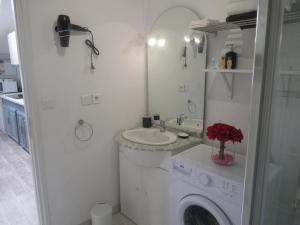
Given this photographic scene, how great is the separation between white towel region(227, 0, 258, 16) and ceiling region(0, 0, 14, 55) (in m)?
2.72

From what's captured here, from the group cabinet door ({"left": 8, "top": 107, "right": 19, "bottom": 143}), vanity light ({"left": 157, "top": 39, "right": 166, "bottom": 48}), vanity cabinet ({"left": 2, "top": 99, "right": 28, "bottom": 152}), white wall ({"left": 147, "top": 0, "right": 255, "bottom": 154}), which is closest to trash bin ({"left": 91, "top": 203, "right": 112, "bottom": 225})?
white wall ({"left": 147, "top": 0, "right": 255, "bottom": 154})

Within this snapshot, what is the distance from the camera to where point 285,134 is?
35.4 inches

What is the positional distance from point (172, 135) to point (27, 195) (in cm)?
192

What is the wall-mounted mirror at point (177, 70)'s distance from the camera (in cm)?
201

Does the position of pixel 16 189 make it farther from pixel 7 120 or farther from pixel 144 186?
pixel 7 120

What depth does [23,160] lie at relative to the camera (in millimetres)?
3617

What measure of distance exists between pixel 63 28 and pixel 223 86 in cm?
134

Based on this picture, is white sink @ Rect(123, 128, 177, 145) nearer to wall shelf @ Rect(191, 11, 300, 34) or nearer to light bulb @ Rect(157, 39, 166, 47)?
light bulb @ Rect(157, 39, 166, 47)

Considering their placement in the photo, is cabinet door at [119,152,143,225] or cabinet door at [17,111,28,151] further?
cabinet door at [17,111,28,151]

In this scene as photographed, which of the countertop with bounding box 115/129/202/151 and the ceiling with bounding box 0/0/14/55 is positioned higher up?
the ceiling with bounding box 0/0/14/55

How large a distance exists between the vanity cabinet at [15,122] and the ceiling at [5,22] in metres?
1.23

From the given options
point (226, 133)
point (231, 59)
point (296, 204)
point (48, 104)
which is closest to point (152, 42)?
point (231, 59)

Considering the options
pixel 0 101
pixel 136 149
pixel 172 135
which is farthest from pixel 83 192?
pixel 0 101

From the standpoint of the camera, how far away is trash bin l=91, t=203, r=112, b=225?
199 centimetres
